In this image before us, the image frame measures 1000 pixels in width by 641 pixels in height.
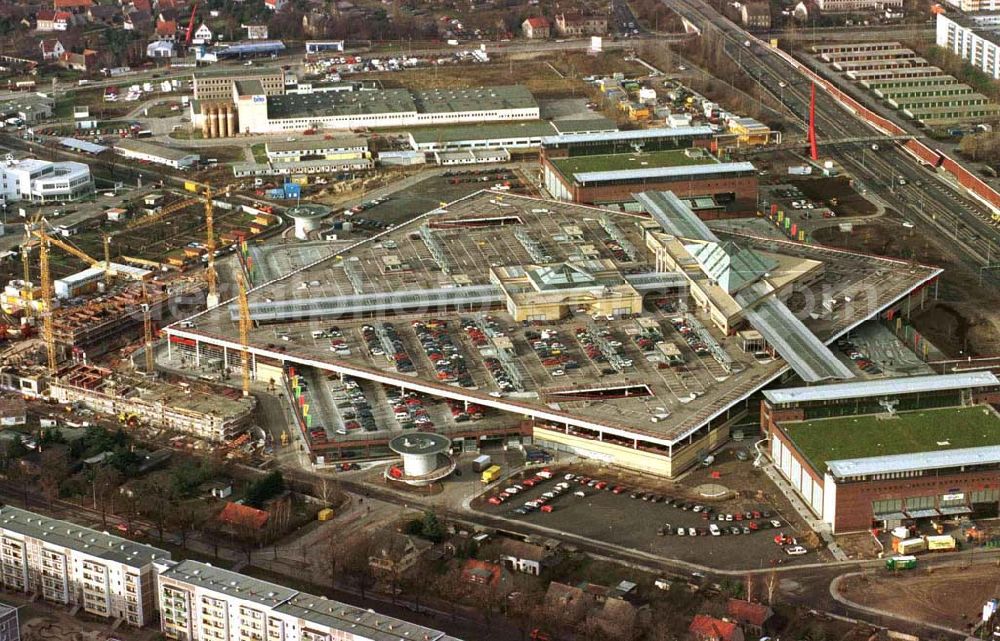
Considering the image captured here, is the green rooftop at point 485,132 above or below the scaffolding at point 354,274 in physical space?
above

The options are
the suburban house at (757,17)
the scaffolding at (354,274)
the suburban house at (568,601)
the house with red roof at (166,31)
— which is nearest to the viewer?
the suburban house at (568,601)

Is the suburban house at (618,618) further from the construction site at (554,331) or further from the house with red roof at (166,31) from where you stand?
the house with red roof at (166,31)

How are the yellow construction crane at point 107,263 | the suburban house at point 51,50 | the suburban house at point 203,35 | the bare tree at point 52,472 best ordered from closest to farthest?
the bare tree at point 52,472 < the yellow construction crane at point 107,263 < the suburban house at point 51,50 < the suburban house at point 203,35

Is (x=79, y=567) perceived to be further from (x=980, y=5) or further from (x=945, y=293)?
(x=980, y=5)

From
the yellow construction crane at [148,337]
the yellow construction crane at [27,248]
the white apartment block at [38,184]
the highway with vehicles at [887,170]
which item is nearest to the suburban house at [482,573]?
the yellow construction crane at [148,337]

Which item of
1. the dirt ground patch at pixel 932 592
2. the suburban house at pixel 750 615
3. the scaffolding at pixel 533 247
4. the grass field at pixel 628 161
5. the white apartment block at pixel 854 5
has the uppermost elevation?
the white apartment block at pixel 854 5

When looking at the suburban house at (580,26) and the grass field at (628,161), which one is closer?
the grass field at (628,161)

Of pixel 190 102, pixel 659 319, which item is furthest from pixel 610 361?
pixel 190 102

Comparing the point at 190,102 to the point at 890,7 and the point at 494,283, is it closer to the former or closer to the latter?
the point at 494,283
